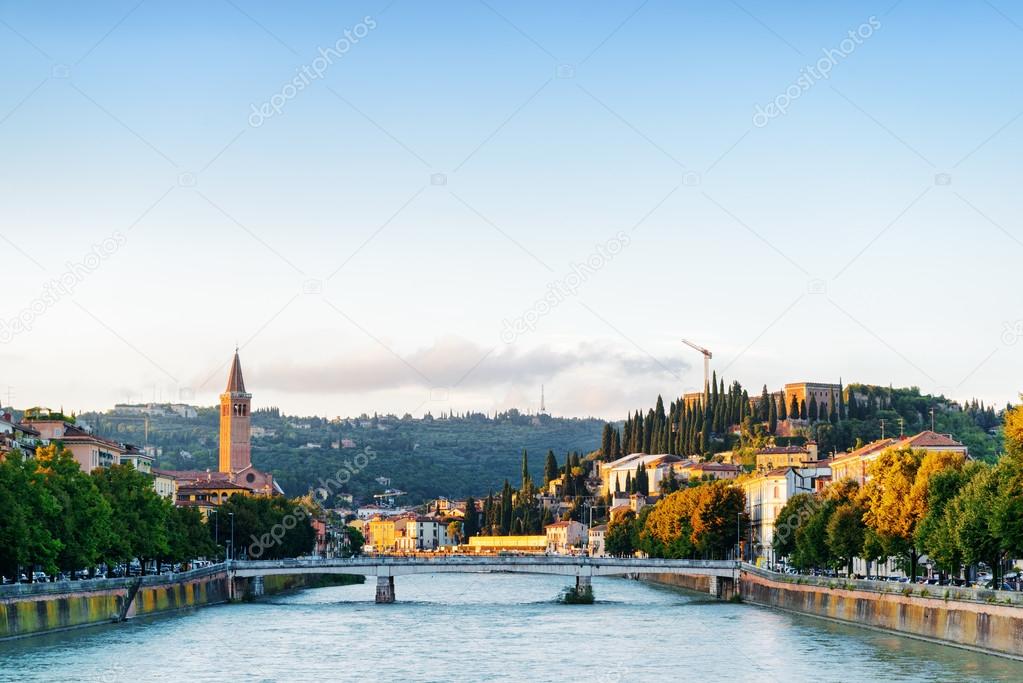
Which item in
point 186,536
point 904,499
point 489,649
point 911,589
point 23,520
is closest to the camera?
point 23,520

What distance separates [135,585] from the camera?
82688mm

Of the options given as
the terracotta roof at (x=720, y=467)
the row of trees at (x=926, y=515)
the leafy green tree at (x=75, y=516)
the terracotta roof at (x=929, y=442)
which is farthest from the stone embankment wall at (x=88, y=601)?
the terracotta roof at (x=720, y=467)

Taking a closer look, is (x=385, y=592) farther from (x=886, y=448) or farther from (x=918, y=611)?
(x=918, y=611)

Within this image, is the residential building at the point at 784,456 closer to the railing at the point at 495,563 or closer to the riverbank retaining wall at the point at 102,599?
the railing at the point at 495,563

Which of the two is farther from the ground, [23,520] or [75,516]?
[75,516]

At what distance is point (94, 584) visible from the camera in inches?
3004

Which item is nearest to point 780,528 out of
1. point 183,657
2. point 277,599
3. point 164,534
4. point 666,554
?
point 666,554

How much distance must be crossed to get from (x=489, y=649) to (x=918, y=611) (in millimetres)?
17144

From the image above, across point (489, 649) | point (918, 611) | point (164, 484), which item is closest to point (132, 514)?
point (489, 649)

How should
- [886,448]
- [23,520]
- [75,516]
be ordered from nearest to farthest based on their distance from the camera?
[23,520] → [75,516] → [886,448]

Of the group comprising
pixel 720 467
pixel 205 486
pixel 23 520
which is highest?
pixel 720 467

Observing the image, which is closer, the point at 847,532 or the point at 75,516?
the point at 75,516

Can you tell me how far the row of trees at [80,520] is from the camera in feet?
227

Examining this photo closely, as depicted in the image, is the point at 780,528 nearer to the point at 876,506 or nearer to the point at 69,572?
the point at 876,506
